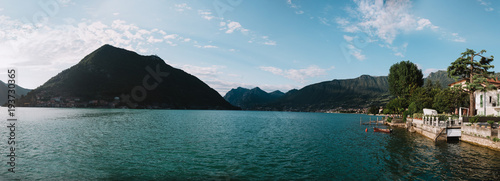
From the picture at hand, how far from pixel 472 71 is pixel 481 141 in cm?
2102

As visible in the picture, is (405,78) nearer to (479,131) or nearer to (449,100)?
(449,100)

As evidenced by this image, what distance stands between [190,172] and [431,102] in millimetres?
70959

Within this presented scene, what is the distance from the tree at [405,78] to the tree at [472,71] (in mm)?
45773

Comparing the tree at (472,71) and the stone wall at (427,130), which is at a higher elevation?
the tree at (472,71)

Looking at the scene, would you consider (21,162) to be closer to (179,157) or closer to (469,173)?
(179,157)

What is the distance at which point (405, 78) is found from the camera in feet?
298

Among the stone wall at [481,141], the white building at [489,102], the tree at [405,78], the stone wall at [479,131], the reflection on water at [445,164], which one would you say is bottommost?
the reflection on water at [445,164]

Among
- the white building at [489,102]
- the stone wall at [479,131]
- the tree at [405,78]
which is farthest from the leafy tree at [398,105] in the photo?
the stone wall at [479,131]

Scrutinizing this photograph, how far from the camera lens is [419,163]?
891 inches

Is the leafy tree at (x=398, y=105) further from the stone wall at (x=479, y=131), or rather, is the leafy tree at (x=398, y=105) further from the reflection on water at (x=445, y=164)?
the reflection on water at (x=445, y=164)

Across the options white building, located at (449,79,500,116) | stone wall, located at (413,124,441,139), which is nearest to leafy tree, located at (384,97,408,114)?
white building, located at (449,79,500,116)

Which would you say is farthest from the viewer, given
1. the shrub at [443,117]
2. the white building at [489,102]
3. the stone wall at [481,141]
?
the white building at [489,102]

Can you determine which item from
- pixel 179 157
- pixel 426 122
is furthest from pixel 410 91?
pixel 179 157

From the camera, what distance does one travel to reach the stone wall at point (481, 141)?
27709mm
